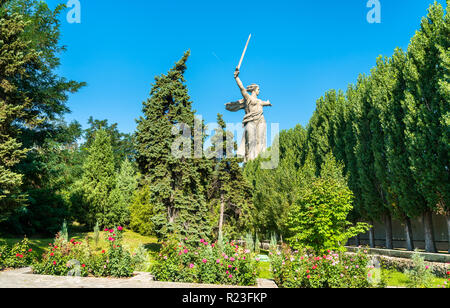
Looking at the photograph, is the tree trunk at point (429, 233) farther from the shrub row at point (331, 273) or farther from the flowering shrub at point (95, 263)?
the flowering shrub at point (95, 263)

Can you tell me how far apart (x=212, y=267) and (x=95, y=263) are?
13.1 ft

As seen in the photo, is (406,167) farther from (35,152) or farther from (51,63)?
(51,63)

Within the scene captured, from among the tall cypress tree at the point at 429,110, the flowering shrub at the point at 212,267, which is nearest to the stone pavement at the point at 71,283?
the flowering shrub at the point at 212,267

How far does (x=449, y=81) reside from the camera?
13.6 m

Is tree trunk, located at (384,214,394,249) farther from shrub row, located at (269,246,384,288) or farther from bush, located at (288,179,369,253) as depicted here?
shrub row, located at (269,246,384,288)

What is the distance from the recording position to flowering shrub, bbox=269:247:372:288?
8.55 m

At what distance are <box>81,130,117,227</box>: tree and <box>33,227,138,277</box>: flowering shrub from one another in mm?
17899

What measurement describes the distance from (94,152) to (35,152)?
466 inches

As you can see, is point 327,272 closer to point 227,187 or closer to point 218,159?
point 227,187

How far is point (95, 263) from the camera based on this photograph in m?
9.95

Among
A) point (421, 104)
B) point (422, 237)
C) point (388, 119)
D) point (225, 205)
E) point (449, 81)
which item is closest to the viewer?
point (449, 81)

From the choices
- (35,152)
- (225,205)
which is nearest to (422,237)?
(225,205)
